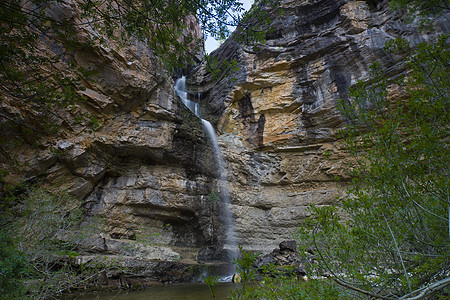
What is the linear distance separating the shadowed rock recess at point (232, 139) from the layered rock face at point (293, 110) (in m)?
0.07

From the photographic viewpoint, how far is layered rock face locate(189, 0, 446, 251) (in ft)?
47.9

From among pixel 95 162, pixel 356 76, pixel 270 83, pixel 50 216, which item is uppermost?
pixel 270 83

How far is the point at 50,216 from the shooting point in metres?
6.43

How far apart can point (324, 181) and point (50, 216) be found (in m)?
14.5

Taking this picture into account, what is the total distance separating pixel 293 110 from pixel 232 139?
4.86m

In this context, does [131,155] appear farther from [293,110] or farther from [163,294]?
[293,110]

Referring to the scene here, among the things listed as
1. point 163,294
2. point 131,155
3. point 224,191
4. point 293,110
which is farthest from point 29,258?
point 293,110

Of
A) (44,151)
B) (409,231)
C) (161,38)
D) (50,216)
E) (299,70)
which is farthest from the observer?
(299,70)

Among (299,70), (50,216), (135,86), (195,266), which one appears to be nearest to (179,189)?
(195,266)

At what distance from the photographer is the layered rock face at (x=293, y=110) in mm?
14609

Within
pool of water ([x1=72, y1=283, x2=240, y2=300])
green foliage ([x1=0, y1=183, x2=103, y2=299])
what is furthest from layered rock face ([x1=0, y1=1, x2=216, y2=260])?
green foliage ([x1=0, y1=183, x2=103, y2=299])

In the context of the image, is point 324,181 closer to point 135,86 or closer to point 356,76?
point 356,76

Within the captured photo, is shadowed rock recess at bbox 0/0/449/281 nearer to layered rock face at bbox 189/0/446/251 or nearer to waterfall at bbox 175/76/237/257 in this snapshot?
layered rock face at bbox 189/0/446/251

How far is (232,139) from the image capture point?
1717 centimetres
